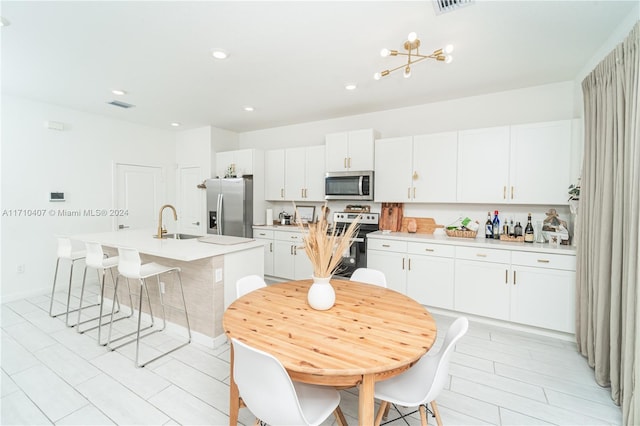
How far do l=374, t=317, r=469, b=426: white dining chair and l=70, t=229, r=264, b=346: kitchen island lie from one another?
5.73 ft

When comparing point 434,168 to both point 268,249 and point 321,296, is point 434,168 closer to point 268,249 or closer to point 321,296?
point 321,296

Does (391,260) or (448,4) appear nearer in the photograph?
(448,4)

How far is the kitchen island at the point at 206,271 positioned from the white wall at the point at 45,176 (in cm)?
182

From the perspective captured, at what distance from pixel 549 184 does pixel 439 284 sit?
1.56m

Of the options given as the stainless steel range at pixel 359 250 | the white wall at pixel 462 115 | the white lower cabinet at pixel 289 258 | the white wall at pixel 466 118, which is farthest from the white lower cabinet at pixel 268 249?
the white wall at pixel 462 115

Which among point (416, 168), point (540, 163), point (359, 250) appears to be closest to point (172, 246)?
point (359, 250)

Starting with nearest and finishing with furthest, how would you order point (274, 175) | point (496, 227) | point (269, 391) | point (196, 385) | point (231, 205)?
point (269, 391), point (196, 385), point (496, 227), point (231, 205), point (274, 175)

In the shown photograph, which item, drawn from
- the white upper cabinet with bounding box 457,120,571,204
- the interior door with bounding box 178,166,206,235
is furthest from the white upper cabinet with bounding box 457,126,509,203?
the interior door with bounding box 178,166,206,235

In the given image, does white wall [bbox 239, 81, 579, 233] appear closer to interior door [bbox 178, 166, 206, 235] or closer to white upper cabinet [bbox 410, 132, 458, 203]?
white upper cabinet [bbox 410, 132, 458, 203]

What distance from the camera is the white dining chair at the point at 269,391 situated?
3.65ft

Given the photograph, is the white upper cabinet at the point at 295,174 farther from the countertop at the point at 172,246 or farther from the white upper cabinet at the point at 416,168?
the countertop at the point at 172,246

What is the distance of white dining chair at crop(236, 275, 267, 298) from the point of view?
6.63 ft

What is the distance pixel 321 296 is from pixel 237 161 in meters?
3.95

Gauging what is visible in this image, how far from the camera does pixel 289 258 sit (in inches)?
178
